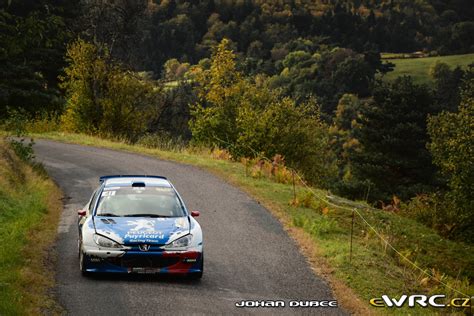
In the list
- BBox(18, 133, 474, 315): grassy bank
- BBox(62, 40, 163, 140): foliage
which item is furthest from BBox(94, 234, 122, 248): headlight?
BBox(62, 40, 163, 140): foliage

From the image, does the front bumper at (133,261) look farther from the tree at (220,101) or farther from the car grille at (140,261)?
the tree at (220,101)

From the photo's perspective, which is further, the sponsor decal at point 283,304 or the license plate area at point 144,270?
the license plate area at point 144,270

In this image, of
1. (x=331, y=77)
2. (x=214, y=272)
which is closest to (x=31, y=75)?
(x=214, y=272)

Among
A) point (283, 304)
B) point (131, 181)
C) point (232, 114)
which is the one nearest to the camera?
point (283, 304)

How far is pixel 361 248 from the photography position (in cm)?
1486

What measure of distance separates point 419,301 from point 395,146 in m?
43.7

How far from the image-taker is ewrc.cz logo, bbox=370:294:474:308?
36.6 ft

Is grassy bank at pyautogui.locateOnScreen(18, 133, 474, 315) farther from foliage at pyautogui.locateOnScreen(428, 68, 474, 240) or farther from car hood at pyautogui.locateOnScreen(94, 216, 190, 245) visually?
foliage at pyautogui.locateOnScreen(428, 68, 474, 240)

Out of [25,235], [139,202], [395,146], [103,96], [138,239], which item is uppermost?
[139,202]

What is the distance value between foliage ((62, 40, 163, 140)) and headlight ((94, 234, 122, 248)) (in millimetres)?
27006

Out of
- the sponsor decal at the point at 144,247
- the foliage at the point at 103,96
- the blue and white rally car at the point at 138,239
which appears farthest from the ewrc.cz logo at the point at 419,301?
the foliage at the point at 103,96

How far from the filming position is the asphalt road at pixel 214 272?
33.3 ft

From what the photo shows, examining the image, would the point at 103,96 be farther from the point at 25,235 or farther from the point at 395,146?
the point at 25,235

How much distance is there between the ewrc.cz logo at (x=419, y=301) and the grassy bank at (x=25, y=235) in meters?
5.24
